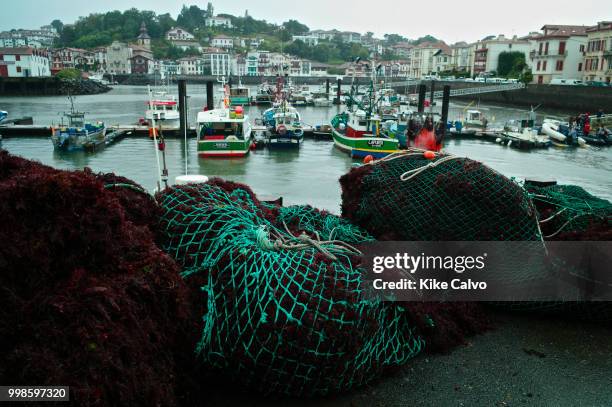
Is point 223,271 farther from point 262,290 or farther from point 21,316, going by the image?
point 21,316

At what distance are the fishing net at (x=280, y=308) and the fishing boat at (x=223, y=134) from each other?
18.3 m

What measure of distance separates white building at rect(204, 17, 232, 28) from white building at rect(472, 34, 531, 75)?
120 m

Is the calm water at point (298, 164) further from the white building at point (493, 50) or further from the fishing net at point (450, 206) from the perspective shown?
the white building at point (493, 50)

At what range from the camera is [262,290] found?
2.69m

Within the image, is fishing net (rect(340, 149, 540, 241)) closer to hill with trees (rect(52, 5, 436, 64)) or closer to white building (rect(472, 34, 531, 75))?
white building (rect(472, 34, 531, 75))

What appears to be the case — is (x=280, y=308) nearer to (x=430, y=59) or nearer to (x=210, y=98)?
(x=210, y=98)

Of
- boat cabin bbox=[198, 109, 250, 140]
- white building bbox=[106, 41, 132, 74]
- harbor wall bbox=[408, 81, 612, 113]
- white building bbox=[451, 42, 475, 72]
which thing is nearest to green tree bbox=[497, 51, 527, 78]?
white building bbox=[451, 42, 475, 72]

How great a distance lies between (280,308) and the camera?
2.61 m

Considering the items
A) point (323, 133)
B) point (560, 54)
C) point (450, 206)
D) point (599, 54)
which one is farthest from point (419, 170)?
point (560, 54)

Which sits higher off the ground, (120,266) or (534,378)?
(120,266)

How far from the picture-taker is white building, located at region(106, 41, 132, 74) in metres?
122

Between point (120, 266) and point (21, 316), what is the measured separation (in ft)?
1.62

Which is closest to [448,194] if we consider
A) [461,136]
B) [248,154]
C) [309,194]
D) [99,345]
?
[99,345]

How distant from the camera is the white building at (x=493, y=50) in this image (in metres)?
80.2
